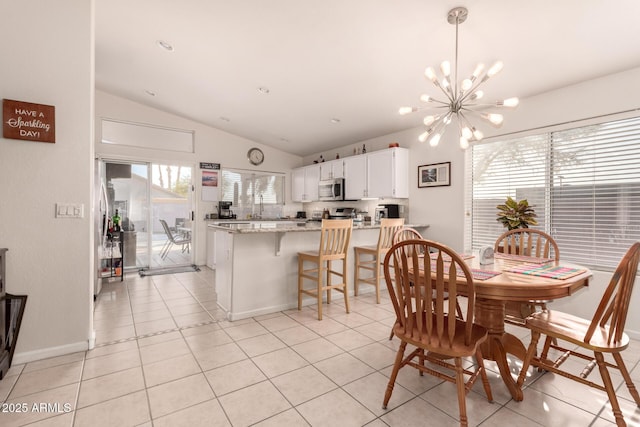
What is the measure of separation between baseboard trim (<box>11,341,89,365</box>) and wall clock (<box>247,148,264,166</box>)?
4663 mm

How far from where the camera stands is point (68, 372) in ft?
6.90

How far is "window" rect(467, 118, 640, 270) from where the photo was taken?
9.34 feet

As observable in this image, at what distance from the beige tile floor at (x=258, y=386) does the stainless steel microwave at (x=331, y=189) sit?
118 inches

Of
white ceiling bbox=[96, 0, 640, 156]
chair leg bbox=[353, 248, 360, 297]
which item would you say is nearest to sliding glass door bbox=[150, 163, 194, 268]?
white ceiling bbox=[96, 0, 640, 156]

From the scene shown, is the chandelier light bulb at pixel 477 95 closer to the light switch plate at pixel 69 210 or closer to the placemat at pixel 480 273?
the placemat at pixel 480 273

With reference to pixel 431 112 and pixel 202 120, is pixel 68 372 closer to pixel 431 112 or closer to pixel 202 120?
pixel 431 112

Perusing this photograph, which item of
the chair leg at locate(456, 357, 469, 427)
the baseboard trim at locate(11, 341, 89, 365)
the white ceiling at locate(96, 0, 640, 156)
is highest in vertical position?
the white ceiling at locate(96, 0, 640, 156)

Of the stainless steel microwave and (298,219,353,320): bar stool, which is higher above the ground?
the stainless steel microwave

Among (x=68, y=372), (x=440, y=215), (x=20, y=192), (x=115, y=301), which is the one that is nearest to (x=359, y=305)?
(x=440, y=215)

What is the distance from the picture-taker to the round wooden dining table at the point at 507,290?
1604mm

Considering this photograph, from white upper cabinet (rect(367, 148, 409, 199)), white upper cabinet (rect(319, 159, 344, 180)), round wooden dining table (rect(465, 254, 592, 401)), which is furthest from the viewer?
white upper cabinet (rect(319, 159, 344, 180))

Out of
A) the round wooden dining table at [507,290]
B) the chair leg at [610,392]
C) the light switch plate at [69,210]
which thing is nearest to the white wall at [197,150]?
the light switch plate at [69,210]

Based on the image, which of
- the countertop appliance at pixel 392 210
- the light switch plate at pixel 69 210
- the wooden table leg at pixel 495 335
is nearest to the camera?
the wooden table leg at pixel 495 335

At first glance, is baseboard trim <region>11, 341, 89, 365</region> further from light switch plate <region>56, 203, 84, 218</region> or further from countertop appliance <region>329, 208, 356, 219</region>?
→ countertop appliance <region>329, 208, 356, 219</region>
